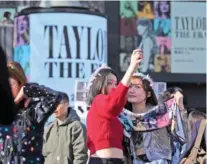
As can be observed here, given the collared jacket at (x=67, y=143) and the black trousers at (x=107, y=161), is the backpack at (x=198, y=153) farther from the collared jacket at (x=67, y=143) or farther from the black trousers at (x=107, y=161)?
the black trousers at (x=107, y=161)

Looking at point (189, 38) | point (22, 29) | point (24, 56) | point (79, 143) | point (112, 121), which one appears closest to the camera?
point (112, 121)

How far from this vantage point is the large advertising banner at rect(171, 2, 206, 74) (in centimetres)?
2492

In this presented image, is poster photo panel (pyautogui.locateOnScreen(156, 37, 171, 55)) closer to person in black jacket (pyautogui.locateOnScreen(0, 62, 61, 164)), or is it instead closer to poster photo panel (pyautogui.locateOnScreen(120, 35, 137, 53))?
poster photo panel (pyautogui.locateOnScreen(120, 35, 137, 53))

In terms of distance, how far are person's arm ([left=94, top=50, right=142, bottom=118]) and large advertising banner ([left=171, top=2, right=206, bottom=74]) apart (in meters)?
19.4

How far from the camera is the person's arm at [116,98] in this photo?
5.32m

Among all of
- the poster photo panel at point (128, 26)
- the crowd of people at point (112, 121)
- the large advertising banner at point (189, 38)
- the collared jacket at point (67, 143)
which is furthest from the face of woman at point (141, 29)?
the crowd of people at point (112, 121)

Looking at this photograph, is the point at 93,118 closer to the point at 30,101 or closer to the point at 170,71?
the point at 30,101

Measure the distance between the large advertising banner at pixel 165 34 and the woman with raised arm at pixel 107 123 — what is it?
705 inches

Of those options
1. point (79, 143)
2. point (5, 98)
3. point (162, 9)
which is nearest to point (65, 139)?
point (79, 143)

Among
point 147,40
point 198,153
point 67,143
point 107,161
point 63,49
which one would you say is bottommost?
point 198,153

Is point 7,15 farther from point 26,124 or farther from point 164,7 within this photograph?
point 26,124

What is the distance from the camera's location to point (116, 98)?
17.6 ft

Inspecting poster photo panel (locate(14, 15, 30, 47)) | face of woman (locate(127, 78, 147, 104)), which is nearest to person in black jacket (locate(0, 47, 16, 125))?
face of woman (locate(127, 78, 147, 104))

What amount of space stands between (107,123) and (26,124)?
69 cm
